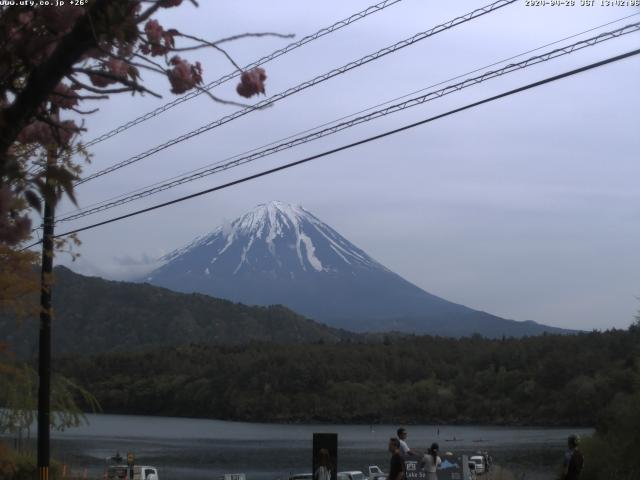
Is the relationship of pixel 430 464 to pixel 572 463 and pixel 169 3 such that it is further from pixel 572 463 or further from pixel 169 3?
pixel 169 3

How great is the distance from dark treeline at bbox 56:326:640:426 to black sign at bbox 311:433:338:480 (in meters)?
60.5

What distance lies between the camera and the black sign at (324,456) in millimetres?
14875

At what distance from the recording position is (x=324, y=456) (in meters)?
14.9

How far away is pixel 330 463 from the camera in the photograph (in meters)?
15.0

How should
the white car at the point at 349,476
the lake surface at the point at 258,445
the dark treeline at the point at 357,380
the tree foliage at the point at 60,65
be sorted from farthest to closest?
the dark treeline at the point at 357,380 → the lake surface at the point at 258,445 → the white car at the point at 349,476 → the tree foliage at the point at 60,65

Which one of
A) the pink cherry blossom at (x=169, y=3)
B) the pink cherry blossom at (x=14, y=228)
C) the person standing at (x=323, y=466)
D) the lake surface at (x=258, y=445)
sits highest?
the pink cherry blossom at (x=169, y=3)

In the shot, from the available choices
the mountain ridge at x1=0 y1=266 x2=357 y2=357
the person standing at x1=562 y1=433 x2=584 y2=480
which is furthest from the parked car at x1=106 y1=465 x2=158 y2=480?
the mountain ridge at x1=0 y1=266 x2=357 y2=357

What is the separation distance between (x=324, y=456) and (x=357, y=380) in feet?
265

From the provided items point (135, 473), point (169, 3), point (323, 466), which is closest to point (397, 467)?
point (323, 466)

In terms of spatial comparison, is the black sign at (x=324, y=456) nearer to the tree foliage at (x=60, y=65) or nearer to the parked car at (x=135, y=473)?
the tree foliage at (x=60, y=65)

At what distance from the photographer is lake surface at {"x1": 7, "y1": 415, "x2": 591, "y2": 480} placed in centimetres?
4381

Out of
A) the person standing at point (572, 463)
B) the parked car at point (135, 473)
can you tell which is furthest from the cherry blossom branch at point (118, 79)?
the parked car at point (135, 473)

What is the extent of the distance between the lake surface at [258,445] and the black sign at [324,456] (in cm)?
1691

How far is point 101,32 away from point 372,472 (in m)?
33.1
